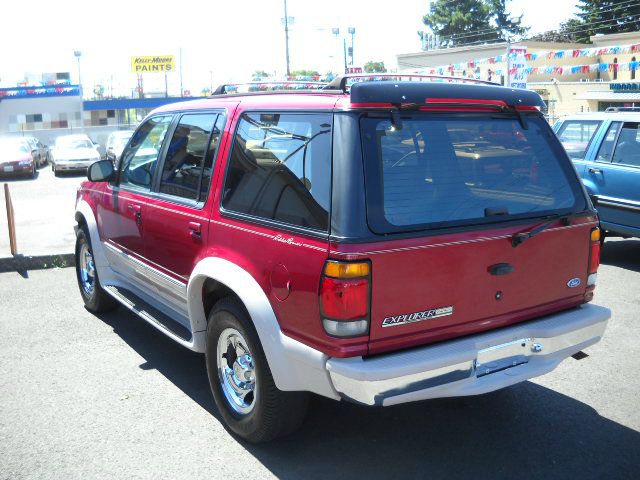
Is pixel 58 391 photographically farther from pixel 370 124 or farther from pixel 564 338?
pixel 564 338

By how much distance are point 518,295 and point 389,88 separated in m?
1.32

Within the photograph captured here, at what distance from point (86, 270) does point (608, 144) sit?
6390 mm

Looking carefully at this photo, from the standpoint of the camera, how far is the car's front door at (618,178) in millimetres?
8008

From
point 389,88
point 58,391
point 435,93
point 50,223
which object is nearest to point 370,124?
point 389,88

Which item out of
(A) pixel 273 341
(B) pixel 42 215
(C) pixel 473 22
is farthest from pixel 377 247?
(C) pixel 473 22

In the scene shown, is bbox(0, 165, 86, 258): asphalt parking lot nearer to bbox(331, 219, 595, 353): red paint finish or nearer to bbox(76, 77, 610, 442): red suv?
bbox(76, 77, 610, 442): red suv

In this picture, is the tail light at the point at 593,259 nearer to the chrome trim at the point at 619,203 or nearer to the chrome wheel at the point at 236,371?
the chrome wheel at the point at 236,371

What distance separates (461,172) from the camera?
3.58 meters

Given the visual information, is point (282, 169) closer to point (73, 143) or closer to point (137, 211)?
point (137, 211)

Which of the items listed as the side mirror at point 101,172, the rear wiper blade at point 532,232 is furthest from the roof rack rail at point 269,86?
the rear wiper blade at point 532,232

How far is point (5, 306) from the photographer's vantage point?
691 centimetres

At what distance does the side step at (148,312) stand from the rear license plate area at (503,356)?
193cm

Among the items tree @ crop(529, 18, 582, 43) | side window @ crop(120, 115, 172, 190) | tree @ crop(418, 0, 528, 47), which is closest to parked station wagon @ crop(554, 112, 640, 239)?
side window @ crop(120, 115, 172, 190)

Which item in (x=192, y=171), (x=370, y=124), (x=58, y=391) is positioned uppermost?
(x=370, y=124)
